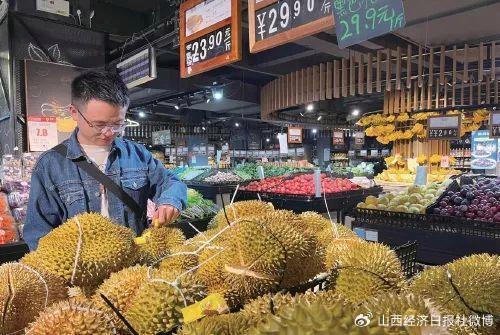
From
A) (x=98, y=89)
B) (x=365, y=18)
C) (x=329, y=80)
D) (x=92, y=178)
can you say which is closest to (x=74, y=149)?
(x=92, y=178)

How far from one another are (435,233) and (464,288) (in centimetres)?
222

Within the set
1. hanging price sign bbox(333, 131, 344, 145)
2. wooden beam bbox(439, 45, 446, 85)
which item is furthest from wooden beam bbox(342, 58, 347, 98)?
hanging price sign bbox(333, 131, 344, 145)

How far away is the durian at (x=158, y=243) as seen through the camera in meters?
1.27

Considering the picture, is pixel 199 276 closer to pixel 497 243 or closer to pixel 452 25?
pixel 497 243

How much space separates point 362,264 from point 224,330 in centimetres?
48

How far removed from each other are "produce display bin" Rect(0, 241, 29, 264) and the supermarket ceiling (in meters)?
3.20

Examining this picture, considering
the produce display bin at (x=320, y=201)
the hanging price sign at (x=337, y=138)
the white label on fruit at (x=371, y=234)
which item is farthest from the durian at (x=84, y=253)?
the hanging price sign at (x=337, y=138)

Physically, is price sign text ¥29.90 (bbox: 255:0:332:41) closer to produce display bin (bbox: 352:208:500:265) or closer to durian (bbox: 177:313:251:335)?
produce display bin (bbox: 352:208:500:265)

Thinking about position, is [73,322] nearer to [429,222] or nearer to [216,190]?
[429,222]

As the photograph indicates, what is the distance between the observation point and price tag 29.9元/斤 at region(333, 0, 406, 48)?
234 cm

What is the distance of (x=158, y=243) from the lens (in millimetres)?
1434

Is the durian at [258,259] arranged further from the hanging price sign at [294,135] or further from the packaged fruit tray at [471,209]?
the hanging price sign at [294,135]

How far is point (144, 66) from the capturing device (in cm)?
540

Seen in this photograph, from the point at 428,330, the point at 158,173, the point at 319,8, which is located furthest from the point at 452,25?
the point at 428,330
